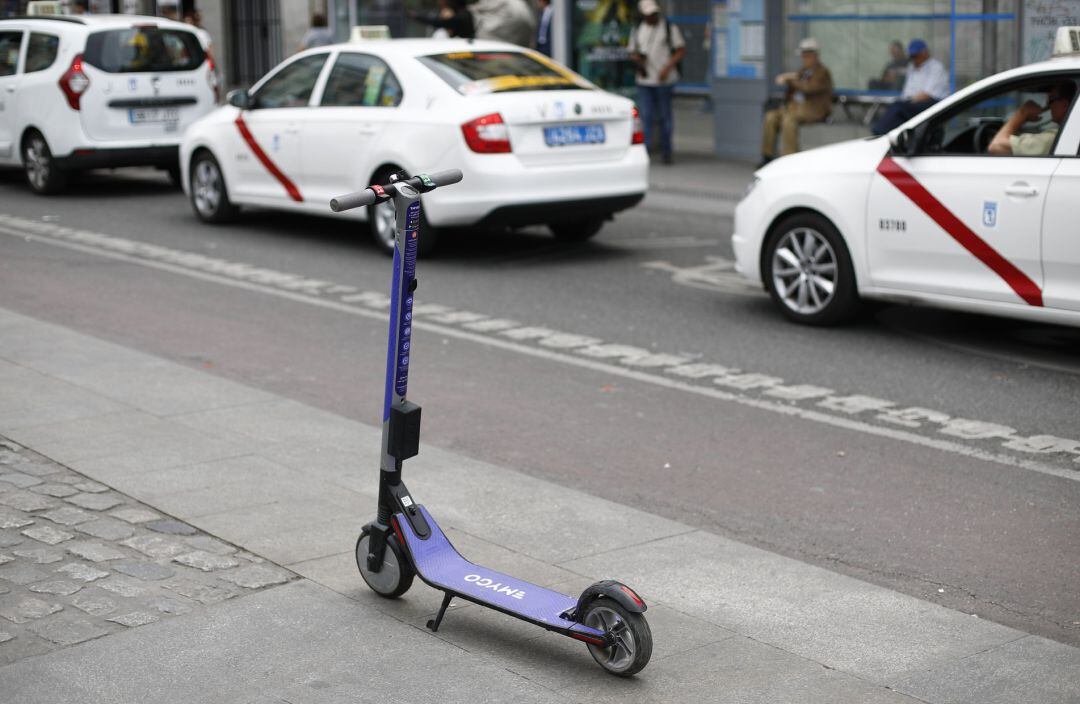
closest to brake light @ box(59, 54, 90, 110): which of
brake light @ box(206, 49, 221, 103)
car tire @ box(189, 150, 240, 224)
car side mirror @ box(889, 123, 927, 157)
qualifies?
brake light @ box(206, 49, 221, 103)

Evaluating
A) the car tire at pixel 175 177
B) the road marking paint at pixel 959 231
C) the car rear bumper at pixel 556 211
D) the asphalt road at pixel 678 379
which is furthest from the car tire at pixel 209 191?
the road marking paint at pixel 959 231

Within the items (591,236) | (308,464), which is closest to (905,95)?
(591,236)

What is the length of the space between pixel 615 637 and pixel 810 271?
565 cm

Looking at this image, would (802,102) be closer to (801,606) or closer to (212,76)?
(212,76)

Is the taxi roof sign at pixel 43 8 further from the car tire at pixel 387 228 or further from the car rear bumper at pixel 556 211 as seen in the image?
the car rear bumper at pixel 556 211

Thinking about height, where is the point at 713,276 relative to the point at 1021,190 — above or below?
below

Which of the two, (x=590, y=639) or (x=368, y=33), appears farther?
(x=368, y=33)

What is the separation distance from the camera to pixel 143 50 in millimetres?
16641

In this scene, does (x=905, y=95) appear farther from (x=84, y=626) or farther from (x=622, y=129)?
(x=84, y=626)

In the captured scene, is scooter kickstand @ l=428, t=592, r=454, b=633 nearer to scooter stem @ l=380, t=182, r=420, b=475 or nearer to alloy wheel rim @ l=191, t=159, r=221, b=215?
scooter stem @ l=380, t=182, r=420, b=475

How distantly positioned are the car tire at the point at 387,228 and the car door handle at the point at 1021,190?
4.98m

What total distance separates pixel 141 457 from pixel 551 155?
18.3 feet

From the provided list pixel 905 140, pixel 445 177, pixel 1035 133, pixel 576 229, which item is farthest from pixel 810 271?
pixel 445 177

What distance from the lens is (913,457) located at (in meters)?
6.94
